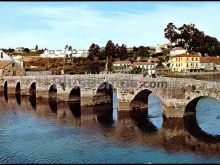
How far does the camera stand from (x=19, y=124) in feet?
152

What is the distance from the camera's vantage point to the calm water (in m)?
32.2

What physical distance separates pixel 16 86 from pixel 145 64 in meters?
45.7

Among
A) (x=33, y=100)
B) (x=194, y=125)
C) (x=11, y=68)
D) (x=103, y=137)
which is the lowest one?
(x=103, y=137)

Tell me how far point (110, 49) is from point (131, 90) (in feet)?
243

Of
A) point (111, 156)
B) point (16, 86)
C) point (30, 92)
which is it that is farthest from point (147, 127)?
point (16, 86)

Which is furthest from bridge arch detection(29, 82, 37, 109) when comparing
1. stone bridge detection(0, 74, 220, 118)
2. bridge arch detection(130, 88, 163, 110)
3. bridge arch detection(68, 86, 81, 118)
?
bridge arch detection(130, 88, 163, 110)

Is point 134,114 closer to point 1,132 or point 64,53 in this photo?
point 1,132

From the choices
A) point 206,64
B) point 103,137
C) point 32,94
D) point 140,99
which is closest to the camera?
point 103,137

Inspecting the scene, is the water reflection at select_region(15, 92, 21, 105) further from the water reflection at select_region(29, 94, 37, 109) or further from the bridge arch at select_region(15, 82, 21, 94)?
the bridge arch at select_region(15, 82, 21, 94)

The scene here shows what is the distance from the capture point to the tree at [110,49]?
399 ft

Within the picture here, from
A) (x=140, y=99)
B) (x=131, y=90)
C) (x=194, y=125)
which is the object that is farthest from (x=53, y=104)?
(x=194, y=125)

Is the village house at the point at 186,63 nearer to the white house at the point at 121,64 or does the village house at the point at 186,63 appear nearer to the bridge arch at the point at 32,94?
the white house at the point at 121,64

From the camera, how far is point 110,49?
403 ft

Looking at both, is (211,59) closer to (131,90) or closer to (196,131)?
(131,90)
